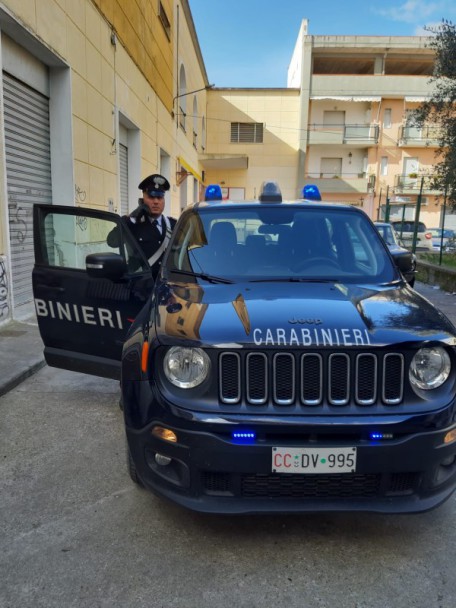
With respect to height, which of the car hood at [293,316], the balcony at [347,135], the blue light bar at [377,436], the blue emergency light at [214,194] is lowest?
the blue light bar at [377,436]

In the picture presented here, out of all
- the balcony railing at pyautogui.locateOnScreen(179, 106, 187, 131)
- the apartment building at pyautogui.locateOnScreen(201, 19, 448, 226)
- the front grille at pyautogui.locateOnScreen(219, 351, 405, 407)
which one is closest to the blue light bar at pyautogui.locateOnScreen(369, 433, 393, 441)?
the front grille at pyautogui.locateOnScreen(219, 351, 405, 407)

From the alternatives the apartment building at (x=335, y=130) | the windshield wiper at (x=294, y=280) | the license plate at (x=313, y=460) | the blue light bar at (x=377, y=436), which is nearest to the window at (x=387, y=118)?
the apartment building at (x=335, y=130)

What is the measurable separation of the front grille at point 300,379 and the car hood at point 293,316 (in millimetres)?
70

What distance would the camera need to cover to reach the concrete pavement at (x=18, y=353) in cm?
484

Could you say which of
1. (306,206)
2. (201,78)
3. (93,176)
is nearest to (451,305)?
(306,206)

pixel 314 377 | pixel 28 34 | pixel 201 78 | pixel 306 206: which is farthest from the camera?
pixel 201 78

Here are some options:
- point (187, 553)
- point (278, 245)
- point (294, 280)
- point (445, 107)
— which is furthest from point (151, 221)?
point (445, 107)

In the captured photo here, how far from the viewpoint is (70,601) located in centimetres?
210

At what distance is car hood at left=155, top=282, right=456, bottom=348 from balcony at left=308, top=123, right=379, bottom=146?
33564 mm

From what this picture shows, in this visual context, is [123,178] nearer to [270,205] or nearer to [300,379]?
[270,205]

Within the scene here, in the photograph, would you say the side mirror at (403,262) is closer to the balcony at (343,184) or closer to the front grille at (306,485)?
the front grille at (306,485)

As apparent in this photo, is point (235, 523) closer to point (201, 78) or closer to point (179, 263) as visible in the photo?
point (179, 263)

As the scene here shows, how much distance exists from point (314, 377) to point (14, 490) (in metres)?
2.00

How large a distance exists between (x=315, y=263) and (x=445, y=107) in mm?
9136
